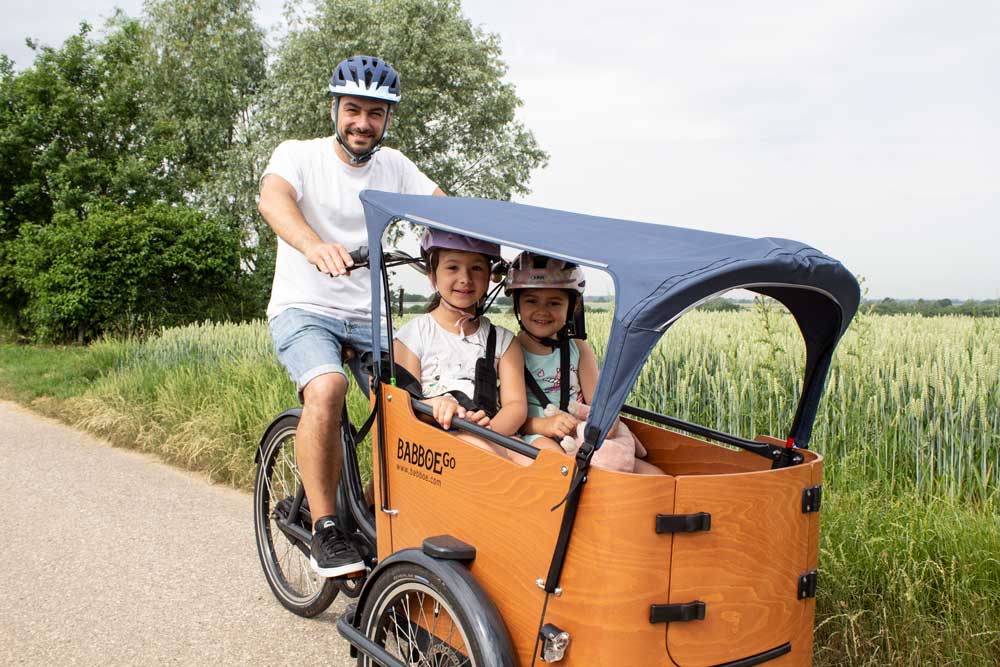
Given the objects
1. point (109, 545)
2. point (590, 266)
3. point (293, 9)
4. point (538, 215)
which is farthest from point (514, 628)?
point (293, 9)

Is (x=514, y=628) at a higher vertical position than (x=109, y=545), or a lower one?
higher

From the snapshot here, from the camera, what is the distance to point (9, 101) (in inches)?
985

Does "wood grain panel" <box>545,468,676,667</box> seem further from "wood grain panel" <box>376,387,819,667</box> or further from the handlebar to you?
the handlebar

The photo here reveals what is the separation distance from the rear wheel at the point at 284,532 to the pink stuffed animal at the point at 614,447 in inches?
55.1

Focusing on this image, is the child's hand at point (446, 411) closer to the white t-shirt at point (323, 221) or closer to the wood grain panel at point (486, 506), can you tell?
the wood grain panel at point (486, 506)

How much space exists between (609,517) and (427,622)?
96cm

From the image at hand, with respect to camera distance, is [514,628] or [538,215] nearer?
[514,628]

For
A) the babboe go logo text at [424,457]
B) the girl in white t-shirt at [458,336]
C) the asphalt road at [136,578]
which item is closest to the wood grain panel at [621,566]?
the babboe go logo text at [424,457]

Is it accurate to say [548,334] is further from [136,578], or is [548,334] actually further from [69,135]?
[69,135]

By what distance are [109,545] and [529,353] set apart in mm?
3077

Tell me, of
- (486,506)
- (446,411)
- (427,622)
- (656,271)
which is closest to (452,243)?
(446,411)

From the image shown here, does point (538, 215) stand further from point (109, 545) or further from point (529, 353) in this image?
point (109, 545)

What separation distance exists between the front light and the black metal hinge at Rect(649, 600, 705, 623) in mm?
245

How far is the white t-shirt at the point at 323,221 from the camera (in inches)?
146
